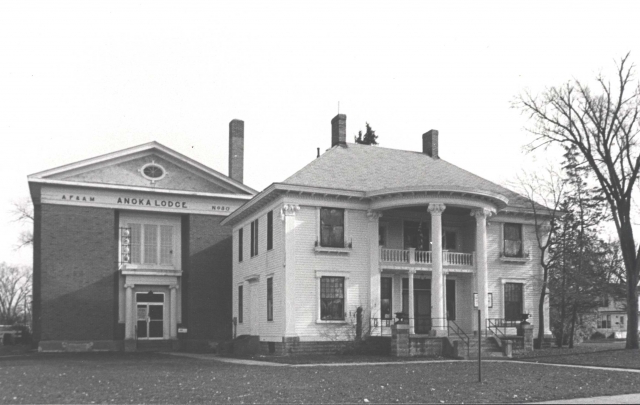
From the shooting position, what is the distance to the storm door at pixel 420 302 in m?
31.5

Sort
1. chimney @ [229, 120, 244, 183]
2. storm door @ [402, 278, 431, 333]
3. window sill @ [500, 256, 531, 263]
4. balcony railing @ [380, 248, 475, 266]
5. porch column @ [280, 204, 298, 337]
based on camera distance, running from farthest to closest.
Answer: chimney @ [229, 120, 244, 183]
window sill @ [500, 256, 531, 263]
storm door @ [402, 278, 431, 333]
balcony railing @ [380, 248, 475, 266]
porch column @ [280, 204, 298, 337]

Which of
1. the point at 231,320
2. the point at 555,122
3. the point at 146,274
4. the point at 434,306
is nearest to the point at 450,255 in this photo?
the point at 434,306

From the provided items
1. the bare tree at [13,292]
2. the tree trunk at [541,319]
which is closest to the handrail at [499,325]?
the tree trunk at [541,319]

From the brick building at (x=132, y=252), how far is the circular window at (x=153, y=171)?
5 centimetres

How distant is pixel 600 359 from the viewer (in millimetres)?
24188

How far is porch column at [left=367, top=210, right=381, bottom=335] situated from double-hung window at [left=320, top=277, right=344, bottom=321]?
128 cm

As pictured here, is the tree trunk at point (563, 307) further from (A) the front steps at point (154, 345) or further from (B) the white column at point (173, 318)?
(A) the front steps at point (154, 345)

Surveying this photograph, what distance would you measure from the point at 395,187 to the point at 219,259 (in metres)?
14.9

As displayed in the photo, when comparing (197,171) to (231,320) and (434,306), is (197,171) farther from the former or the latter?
(434,306)

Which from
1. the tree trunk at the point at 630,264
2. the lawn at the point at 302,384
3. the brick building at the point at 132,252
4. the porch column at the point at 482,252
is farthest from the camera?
the brick building at the point at 132,252

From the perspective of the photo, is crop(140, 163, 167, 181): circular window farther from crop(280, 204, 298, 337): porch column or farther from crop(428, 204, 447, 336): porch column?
crop(428, 204, 447, 336): porch column

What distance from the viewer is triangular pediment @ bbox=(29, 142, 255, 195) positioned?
124 feet

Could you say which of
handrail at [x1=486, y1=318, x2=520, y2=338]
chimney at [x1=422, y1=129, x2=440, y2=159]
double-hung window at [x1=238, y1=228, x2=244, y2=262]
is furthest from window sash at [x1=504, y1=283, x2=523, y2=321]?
double-hung window at [x1=238, y1=228, x2=244, y2=262]

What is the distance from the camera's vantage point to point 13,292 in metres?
117
